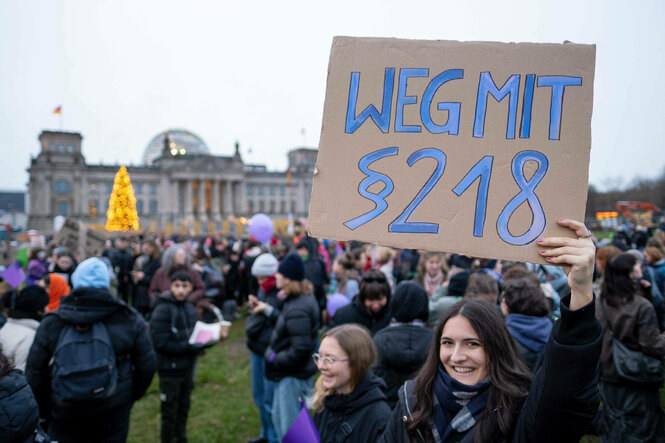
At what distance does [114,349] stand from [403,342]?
2095mm

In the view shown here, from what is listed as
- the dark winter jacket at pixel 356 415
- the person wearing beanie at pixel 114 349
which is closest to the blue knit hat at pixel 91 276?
A: the person wearing beanie at pixel 114 349

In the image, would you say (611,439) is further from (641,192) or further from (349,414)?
(641,192)

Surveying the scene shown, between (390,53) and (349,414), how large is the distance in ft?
6.01

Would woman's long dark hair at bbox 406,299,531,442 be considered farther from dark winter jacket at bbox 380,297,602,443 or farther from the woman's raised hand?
the woman's raised hand

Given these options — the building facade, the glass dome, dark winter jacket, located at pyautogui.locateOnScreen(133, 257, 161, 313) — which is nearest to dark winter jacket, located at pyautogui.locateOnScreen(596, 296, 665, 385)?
dark winter jacket, located at pyautogui.locateOnScreen(133, 257, 161, 313)

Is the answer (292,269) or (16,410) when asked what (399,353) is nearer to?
(292,269)

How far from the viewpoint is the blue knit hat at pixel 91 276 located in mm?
3121

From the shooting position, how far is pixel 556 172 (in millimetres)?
1520

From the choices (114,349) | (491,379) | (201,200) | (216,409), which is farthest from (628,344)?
(201,200)

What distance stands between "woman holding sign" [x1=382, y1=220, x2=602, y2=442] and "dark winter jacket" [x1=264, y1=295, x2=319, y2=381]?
2047 millimetres

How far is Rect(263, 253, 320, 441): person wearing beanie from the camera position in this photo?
3.78 metres

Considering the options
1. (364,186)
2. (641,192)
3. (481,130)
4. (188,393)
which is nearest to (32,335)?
(188,393)

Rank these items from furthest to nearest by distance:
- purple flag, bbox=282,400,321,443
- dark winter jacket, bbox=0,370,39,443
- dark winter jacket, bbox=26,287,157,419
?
dark winter jacket, bbox=26,287,157,419
dark winter jacket, bbox=0,370,39,443
purple flag, bbox=282,400,321,443

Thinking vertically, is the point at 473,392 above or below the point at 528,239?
below
